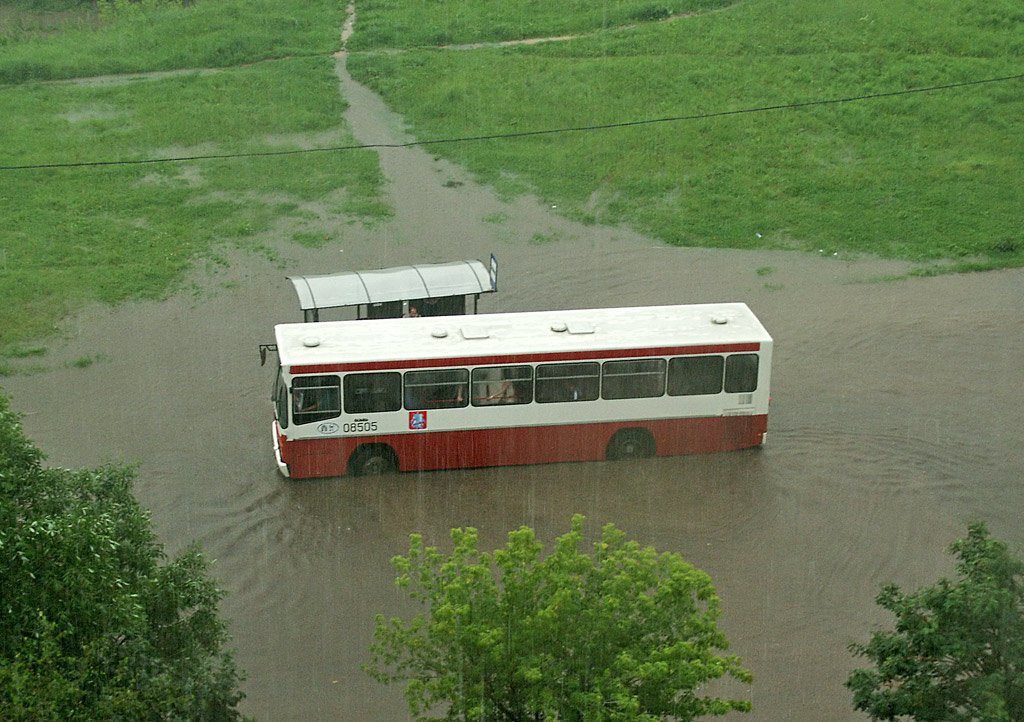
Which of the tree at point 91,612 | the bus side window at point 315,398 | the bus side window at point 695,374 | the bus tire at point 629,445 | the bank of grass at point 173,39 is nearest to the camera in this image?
the tree at point 91,612

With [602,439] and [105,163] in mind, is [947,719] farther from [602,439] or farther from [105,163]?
[105,163]

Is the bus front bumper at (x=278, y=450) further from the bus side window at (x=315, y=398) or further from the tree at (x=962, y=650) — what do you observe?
the tree at (x=962, y=650)

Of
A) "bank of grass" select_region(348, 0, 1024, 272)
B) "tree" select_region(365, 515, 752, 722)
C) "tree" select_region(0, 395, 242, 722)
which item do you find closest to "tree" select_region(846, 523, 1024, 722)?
"tree" select_region(365, 515, 752, 722)

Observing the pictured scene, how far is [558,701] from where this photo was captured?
10.4 metres

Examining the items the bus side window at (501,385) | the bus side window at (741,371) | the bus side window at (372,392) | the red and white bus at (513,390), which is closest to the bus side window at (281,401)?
the red and white bus at (513,390)

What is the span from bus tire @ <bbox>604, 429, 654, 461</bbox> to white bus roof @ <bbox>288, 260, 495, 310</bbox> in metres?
4.50

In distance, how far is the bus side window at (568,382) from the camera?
20078mm

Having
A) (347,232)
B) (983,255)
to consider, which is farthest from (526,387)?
(983,255)

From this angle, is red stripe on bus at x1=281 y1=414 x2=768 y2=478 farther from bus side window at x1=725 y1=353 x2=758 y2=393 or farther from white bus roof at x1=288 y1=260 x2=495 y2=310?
white bus roof at x1=288 y1=260 x2=495 y2=310

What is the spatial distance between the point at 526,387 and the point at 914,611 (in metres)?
9.74

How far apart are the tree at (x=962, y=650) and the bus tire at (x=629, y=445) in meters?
9.51

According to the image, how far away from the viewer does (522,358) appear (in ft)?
65.4

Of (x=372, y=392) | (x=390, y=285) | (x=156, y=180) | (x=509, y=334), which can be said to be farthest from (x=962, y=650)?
(x=156, y=180)

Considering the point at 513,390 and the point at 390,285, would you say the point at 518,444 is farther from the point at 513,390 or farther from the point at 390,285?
the point at 390,285
